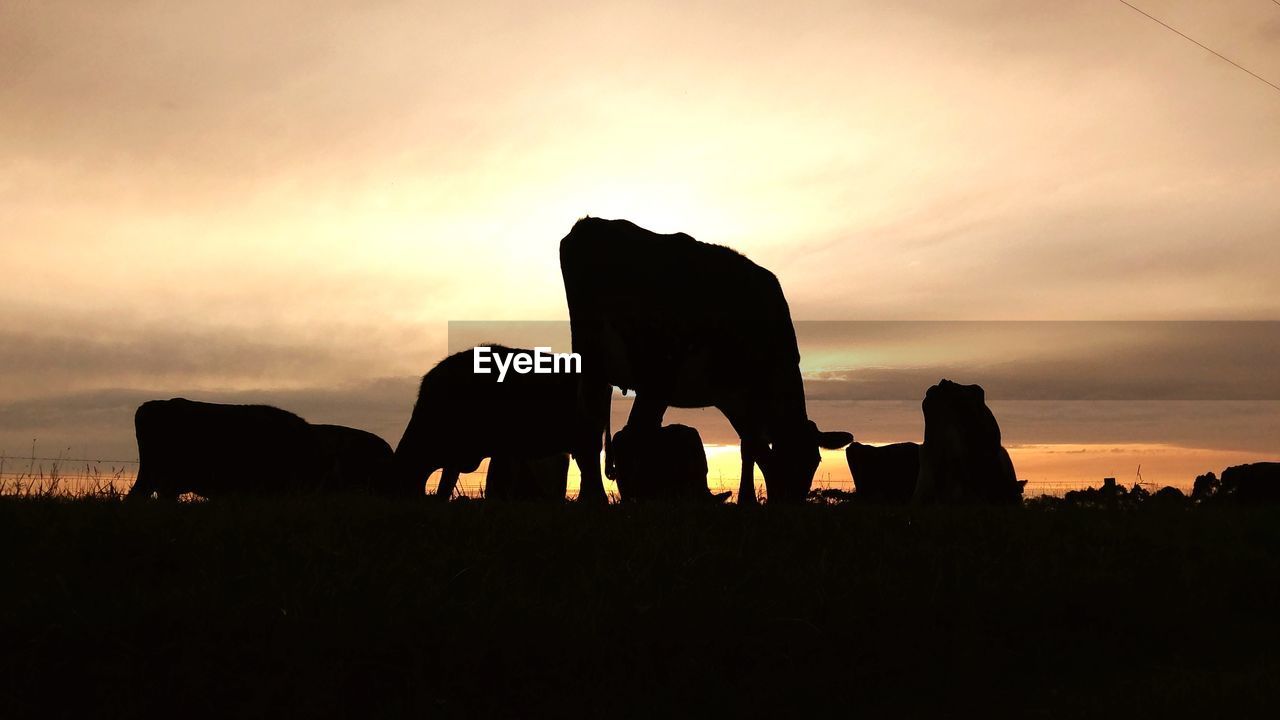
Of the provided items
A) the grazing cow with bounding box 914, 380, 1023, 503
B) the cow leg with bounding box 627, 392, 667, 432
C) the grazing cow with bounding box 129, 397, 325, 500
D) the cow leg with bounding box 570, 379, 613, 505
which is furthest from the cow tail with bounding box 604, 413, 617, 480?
the grazing cow with bounding box 129, 397, 325, 500

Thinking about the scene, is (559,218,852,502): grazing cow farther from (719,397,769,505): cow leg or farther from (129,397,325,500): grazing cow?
(129,397,325,500): grazing cow

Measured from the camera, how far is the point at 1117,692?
5812 millimetres

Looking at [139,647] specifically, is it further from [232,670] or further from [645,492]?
[645,492]

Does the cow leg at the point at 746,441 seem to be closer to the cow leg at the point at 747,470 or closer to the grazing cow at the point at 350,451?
the cow leg at the point at 747,470

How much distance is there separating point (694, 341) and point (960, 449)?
7.52m

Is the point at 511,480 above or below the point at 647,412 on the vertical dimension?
below

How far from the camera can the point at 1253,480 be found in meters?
29.6

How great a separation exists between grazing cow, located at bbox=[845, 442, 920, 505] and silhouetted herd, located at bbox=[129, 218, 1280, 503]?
168 millimetres

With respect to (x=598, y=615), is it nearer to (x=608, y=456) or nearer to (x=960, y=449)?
(x=608, y=456)

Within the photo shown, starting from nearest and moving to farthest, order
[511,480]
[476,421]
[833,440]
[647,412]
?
[647,412], [833,440], [476,421], [511,480]

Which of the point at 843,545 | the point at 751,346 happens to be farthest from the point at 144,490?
the point at 843,545

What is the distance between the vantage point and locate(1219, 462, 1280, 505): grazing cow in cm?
2855

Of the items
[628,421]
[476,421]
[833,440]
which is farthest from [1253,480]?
[628,421]

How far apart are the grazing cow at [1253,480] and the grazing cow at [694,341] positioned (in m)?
21.2
